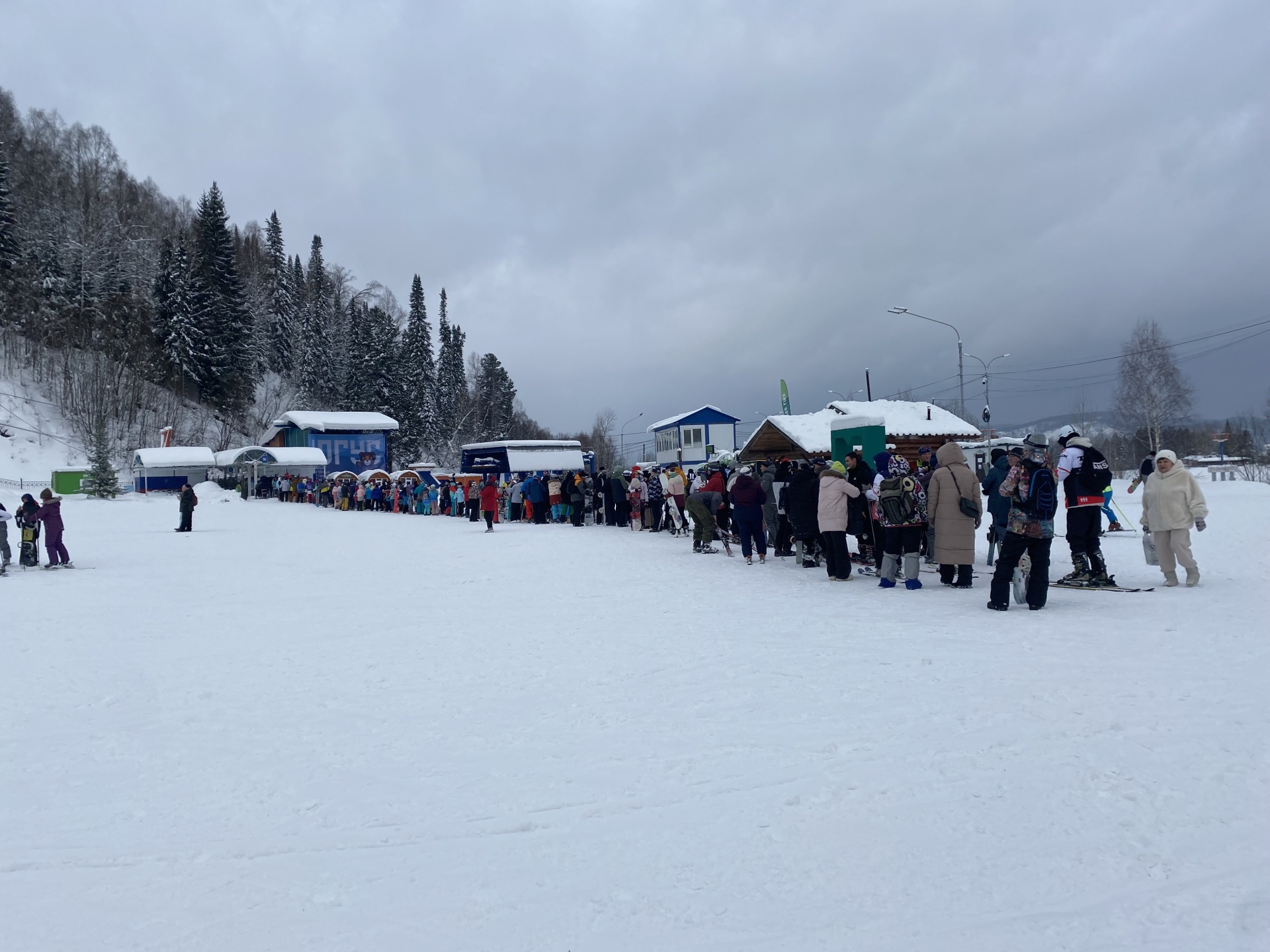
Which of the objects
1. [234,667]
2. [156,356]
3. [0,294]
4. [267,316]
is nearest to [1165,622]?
[234,667]

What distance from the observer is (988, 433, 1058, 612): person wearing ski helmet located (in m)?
7.89

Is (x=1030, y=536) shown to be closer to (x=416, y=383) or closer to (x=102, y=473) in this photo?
(x=102, y=473)

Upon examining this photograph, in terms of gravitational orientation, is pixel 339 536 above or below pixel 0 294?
below

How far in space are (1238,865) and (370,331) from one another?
7755 cm

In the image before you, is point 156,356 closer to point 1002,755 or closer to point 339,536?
point 339,536

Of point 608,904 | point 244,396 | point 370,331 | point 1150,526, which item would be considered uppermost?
point 370,331

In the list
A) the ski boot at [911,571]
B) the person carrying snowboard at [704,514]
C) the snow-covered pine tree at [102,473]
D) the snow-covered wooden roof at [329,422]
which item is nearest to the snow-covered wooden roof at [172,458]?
the snow-covered pine tree at [102,473]

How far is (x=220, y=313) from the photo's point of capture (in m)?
63.2

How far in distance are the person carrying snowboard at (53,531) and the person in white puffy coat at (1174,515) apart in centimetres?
1628

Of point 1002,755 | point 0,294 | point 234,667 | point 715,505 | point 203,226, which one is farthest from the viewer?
point 203,226

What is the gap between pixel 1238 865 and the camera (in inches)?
120

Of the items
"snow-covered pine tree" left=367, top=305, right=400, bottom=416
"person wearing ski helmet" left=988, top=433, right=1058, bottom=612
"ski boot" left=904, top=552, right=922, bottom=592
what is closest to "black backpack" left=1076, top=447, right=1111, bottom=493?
"person wearing ski helmet" left=988, top=433, right=1058, bottom=612

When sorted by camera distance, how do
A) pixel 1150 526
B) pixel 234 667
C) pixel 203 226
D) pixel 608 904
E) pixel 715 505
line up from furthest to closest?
pixel 203 226, pixel 715 505, pixel 1150 526, pixel 234 667, pixel 608 904

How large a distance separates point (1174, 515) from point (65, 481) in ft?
175
